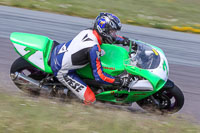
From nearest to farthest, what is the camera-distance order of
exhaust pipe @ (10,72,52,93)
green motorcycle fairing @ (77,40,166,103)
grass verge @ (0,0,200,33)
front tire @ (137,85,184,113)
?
green motorcycle fairing @ (77,40,166,103)
front tire @ (137,85,184,113)
exhaust pipe @ (10,72,52,93)
grass verge @ (0,0,200,33)

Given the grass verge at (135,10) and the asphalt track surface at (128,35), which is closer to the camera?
the asphalt track surface at (128,35)

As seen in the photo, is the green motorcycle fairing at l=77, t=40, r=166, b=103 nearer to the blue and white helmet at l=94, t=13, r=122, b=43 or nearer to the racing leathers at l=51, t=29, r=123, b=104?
the racing leathers at l=51, t=29, r=123, b=104

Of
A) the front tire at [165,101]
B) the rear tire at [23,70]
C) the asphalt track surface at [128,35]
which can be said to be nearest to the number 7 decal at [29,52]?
the rear tire at [23,70]

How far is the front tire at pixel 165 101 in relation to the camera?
545cm

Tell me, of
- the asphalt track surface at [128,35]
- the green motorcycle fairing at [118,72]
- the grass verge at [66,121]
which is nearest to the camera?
the grass verge at [66,121]

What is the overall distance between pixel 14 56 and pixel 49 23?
110 inches

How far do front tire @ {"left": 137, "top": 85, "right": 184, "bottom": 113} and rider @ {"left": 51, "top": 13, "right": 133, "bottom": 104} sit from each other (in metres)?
0.67

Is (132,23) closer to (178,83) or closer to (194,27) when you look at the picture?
(194,27)

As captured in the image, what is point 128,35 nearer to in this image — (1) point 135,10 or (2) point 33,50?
(1) point 135,10

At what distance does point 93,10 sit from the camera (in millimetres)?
12594

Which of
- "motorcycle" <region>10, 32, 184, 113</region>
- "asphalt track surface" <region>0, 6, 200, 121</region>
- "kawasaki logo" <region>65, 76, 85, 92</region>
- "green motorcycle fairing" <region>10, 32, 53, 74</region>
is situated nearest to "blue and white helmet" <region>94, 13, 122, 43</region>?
"motorcycle" <region>10, 32, 184, 113</region>

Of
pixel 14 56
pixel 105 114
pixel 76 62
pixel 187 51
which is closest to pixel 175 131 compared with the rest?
pixel 105 114

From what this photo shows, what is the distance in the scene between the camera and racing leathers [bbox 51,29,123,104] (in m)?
5.13

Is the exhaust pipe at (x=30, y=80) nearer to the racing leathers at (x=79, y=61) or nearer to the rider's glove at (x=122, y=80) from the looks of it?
the racing leathers at (x=79, y=61)
